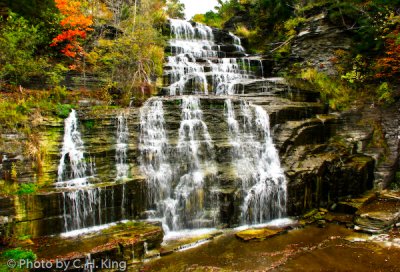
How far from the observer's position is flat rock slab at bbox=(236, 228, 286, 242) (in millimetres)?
9566

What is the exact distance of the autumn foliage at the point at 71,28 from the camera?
1458cm

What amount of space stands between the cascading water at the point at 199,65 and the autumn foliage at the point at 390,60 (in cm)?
657

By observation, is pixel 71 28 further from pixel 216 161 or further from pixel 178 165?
pixel 216 161

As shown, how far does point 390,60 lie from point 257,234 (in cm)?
1062

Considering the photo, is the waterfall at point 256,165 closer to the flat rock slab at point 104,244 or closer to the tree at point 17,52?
the flat rock slab at point 104,244

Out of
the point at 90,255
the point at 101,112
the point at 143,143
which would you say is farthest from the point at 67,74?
the point at 90,255

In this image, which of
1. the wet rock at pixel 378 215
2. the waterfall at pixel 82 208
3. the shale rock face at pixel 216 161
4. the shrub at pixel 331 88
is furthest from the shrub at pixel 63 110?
the shrub at pixel 331 88

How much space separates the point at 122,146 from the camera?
11320 millimetres

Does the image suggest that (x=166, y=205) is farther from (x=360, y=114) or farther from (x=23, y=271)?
(x=360, y=114)

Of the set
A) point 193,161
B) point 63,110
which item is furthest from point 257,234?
point 63,110

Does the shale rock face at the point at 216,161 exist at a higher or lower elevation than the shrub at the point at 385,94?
lower

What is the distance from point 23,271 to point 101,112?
21.1ft

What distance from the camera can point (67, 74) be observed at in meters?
14.2

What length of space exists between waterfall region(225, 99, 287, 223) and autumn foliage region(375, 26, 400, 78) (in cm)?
669
